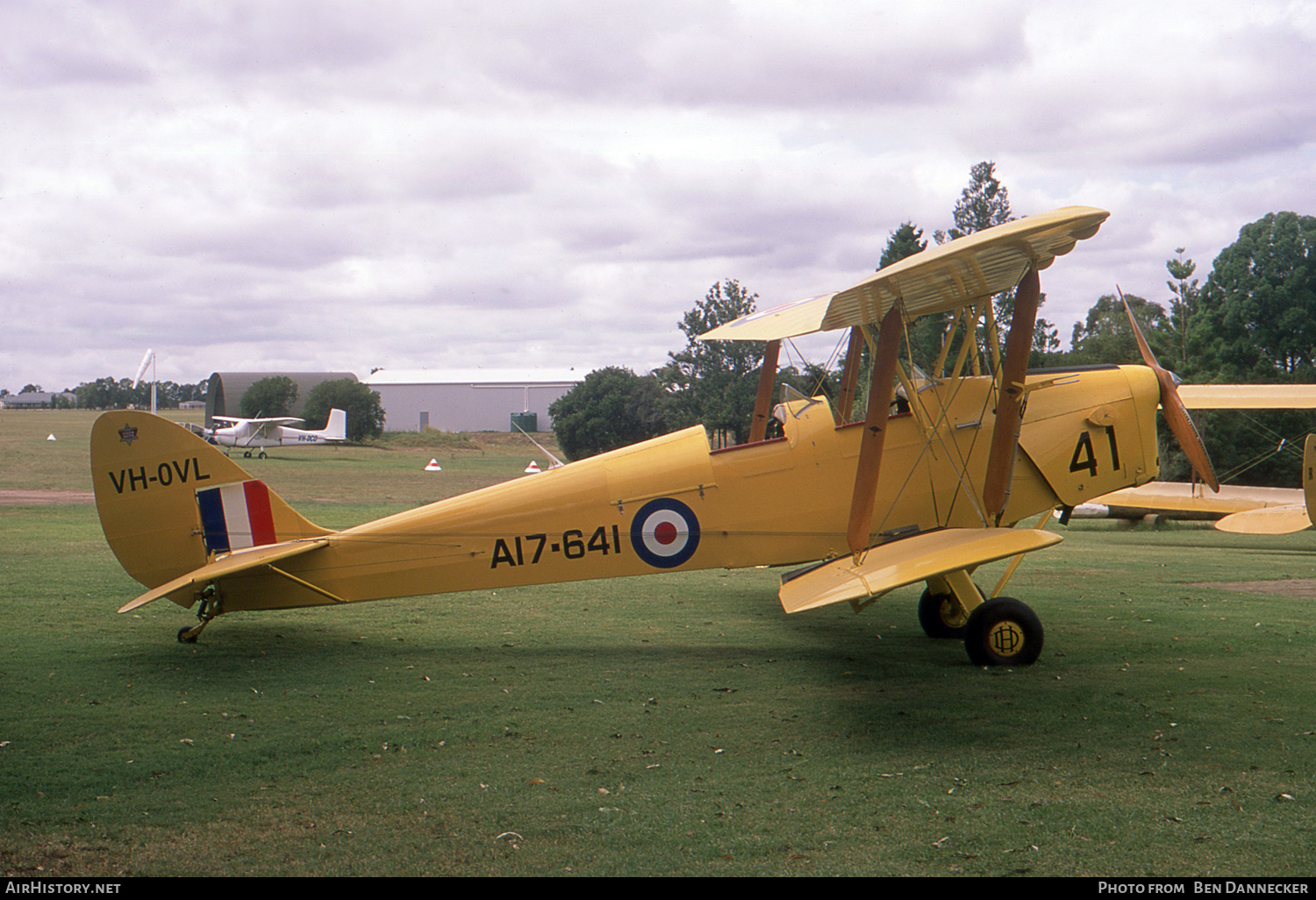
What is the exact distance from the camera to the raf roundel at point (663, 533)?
710 centimetres

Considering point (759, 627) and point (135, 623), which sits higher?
point (135, 623)

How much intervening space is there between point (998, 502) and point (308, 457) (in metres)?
42.1

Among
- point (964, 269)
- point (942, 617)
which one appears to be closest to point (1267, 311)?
point (942, 617)

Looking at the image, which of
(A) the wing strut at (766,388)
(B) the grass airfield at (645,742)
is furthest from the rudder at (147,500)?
(A) the wing strut at (766,388)

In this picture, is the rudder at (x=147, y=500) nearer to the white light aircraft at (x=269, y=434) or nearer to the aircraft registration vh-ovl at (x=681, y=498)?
the aircraft registration vh-ovl at (x=681, y=498)

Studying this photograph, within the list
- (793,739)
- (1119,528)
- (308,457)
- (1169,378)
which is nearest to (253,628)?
(793,739)

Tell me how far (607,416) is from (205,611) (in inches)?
1258

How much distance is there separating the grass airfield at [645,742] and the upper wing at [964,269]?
2682 millimetres

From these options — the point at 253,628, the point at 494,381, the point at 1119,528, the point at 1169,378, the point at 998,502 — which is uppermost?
the point at 494,381

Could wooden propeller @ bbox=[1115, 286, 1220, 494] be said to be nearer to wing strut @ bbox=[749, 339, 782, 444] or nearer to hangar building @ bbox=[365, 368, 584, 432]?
wing strut @ bbox=[749, 339, 782, 444]

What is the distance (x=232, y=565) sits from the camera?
660 cm

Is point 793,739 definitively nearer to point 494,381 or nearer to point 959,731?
point 959,731

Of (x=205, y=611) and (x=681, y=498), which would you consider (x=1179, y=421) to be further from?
(x=205, y=611)
